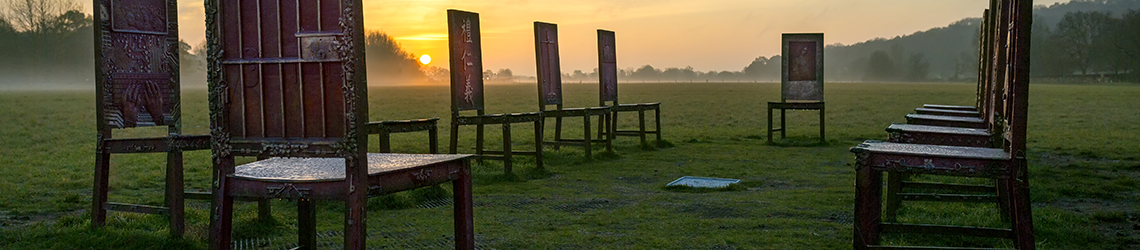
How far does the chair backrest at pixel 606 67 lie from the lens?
13.1 meters

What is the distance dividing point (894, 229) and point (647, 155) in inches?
288

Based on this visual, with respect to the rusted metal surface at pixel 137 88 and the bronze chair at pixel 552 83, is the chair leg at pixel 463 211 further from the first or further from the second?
the bronze chair at pixel 552 83

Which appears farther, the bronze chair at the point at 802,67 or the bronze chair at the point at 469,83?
the bronze chair at the point at 802,67

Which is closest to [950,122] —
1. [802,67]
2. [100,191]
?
[100,191]

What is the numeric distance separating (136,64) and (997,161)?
16.3ft

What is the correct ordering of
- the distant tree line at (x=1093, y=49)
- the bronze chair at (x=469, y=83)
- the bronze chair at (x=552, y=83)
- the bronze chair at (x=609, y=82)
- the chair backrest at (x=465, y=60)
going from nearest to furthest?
the bronze chair at (x=469, y=83), the chair backrest at (x=465, y=60), the bronze chair at (x=552, y=83), the bronze chair at (x=609, y=82), the distant tree line at (x=1093, y=49)

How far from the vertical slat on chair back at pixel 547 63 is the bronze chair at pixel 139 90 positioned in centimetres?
601

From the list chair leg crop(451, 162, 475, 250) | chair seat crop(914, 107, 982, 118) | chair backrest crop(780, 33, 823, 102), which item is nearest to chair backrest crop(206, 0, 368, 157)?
chair leg crop(451, 162, 475, 250)

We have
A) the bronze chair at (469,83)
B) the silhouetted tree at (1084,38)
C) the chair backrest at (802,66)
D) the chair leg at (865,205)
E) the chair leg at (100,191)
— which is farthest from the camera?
the silhouetted tree at (1084,38)

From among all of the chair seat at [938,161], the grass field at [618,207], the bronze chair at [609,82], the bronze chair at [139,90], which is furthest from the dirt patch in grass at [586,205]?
the bronze chair at [609,82]

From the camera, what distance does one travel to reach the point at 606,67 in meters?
13.4

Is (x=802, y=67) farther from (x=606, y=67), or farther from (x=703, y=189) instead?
(x=703, y=189)

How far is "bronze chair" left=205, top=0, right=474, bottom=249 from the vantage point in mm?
3082

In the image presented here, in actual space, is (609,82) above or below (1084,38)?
below
